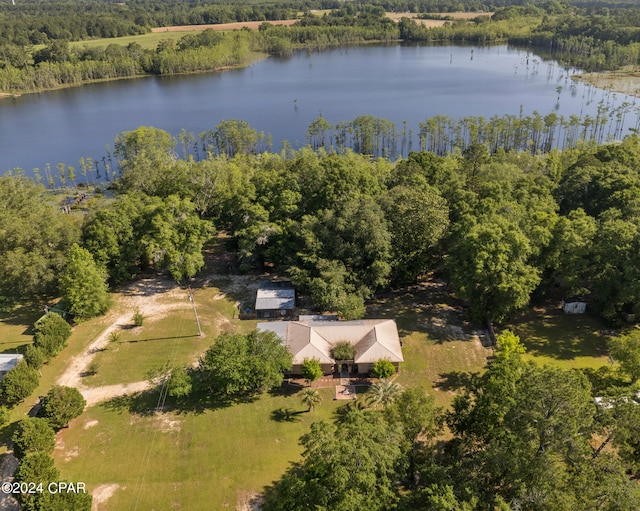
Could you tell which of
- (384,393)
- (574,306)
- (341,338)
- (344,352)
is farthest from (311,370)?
(574,306)

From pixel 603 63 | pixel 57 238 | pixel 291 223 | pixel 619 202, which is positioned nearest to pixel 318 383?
pixel 291 223

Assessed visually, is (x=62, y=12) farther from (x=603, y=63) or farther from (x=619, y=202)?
(x=619, y=202)

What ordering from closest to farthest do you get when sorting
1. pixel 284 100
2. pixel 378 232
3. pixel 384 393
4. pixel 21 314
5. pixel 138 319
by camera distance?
pixel 384 393, pixel 138 319, pixel 378 232, pixel 21 314, pixel 284 100

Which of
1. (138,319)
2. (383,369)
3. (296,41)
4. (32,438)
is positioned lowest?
(383,369)

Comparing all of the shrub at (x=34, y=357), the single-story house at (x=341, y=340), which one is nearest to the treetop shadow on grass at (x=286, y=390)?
the single-story house at (x=341, y=340)

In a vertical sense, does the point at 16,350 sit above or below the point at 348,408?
above

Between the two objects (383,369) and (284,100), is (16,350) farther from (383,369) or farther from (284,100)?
(284,100)

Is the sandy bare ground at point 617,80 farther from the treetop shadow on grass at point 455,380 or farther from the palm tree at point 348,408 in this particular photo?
the palm tree at point 348,408

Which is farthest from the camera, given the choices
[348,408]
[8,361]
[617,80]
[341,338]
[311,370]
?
[617,80]
